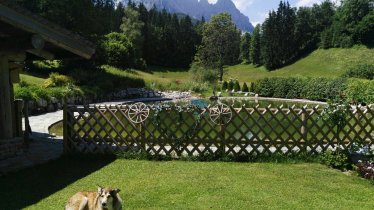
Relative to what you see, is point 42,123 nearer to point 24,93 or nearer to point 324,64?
point 24,93

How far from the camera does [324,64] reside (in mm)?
55031

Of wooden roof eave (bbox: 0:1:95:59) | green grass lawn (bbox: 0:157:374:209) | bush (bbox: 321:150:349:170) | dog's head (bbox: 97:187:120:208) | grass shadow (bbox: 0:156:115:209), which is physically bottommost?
grass shadow (bbox: 0:156:115:209)

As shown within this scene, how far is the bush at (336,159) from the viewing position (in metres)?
7.81

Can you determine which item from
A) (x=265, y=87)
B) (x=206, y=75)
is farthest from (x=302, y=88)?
(x=206, y=75)

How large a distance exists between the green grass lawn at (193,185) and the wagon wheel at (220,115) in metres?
0.96

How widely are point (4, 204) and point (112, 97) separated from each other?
19.6 metres

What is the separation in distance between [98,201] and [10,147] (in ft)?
17.8

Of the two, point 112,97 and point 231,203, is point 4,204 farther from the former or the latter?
point 112,97

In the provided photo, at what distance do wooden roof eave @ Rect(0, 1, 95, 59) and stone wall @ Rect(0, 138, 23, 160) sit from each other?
2498 mm

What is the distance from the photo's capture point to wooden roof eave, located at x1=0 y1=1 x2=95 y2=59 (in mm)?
6607

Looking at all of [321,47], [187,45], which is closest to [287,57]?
[321,47]

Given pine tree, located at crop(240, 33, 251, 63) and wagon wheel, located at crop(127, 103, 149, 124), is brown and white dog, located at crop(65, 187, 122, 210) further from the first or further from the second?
pine tree, located at crop(240, 33, 251, 63)

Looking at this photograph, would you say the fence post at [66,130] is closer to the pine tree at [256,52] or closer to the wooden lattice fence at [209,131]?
the wooden lattice fence at [209,131]

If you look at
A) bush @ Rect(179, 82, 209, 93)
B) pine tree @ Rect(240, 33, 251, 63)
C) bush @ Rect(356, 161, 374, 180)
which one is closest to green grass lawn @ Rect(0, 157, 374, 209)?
bush @ Rect(356, 161, 374, 180)
